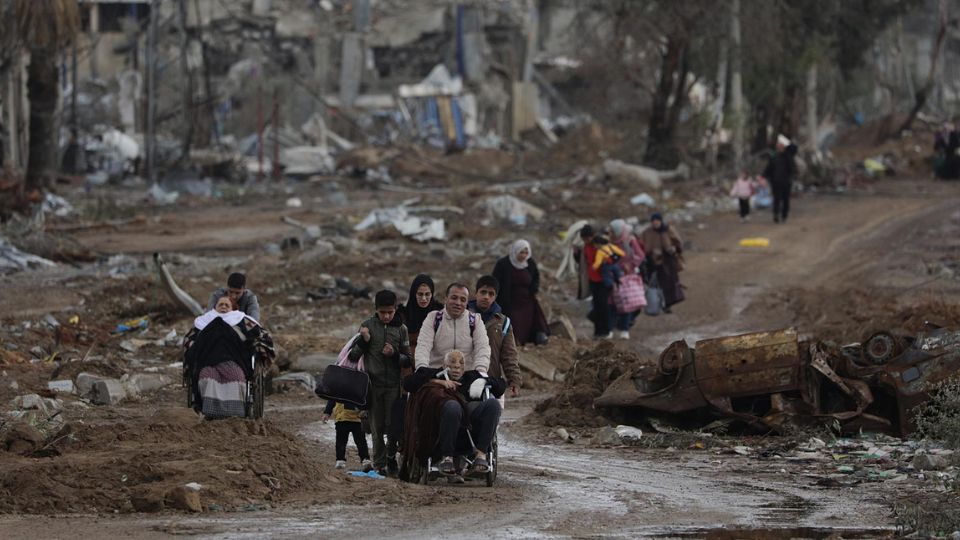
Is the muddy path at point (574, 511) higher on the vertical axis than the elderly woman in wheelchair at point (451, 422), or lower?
lower

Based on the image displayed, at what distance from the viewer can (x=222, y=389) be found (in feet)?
33.0

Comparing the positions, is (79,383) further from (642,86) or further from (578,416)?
(642,86)

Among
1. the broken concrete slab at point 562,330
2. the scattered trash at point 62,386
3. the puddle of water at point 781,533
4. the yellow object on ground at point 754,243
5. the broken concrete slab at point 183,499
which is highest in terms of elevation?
the yellow object on ground at point 754,243

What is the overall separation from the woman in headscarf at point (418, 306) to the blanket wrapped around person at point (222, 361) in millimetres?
930

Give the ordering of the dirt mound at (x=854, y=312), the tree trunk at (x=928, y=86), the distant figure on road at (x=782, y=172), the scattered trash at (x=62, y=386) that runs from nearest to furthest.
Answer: the scattered trash at (x=62, y=386) → the dirt mound at (x=854, y=312) → the distant figure on road at (x=782, y=172) → the tree trunk at (x=928, y=86)

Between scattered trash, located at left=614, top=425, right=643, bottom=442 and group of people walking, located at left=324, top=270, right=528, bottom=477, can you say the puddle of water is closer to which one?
group of people walking, located at left=324, top=270, right=528, bottom=477

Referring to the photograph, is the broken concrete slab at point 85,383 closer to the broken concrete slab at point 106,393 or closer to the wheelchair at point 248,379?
the broken concrete slab at point 106,393

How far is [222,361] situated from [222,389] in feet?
0.58

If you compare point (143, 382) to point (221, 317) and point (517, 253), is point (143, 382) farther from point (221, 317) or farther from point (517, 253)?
point (221, 317)

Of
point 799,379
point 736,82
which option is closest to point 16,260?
point 799,379

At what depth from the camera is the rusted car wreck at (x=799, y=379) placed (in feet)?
37.0

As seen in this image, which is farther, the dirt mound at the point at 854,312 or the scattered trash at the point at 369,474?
the dirt mound at the point at 854,312

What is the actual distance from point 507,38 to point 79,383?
4571 cm

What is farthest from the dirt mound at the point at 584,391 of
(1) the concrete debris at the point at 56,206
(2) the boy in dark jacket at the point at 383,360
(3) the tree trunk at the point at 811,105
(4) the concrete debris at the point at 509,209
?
(3) the tree trunk at the point at 811,105
